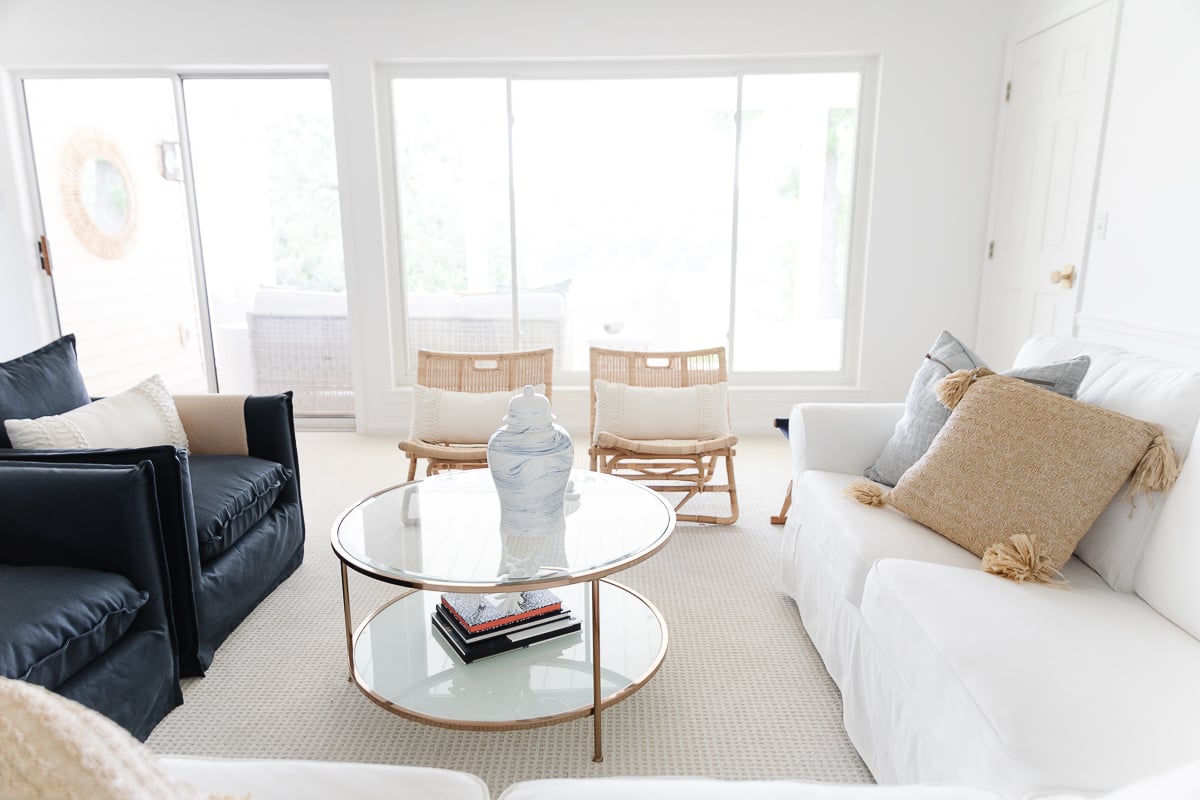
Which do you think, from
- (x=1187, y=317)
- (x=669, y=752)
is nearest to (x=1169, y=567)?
(x=669, y=752)

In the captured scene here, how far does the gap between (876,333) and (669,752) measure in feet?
10.6

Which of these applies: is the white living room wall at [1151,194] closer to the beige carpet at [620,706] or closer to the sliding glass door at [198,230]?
the beige carpet at [620,706]

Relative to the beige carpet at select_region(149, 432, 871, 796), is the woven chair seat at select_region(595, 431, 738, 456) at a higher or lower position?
higher

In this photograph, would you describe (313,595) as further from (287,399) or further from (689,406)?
(689,406)

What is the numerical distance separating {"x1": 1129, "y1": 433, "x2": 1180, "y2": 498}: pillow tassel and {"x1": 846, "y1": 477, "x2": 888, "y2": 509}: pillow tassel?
0.58m

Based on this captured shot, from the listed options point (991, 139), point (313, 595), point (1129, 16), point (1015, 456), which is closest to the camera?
point (1015, 456)

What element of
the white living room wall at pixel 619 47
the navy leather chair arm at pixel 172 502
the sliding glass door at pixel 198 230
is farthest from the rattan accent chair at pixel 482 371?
the navy leather chair arm at pixel 172 502

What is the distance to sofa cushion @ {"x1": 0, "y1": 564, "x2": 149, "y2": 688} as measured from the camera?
1451 millimetres

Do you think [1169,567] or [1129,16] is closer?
[1169,567]

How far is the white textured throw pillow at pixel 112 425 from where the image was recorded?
2.07m

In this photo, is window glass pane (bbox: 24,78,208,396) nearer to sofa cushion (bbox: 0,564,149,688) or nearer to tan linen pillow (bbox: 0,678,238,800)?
sofa cushion (bbox: 0,564,149,688)

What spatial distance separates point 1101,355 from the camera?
6.42 ft

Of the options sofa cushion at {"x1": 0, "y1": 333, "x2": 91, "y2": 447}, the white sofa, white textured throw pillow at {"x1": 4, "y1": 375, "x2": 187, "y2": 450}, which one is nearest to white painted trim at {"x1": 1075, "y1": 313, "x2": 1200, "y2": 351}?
the white sofa

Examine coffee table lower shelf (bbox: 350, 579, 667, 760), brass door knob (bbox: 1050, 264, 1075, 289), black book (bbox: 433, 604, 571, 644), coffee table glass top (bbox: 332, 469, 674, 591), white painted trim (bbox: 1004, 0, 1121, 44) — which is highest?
white painted trim (bbox: 1004, 0, 1121, 44)
